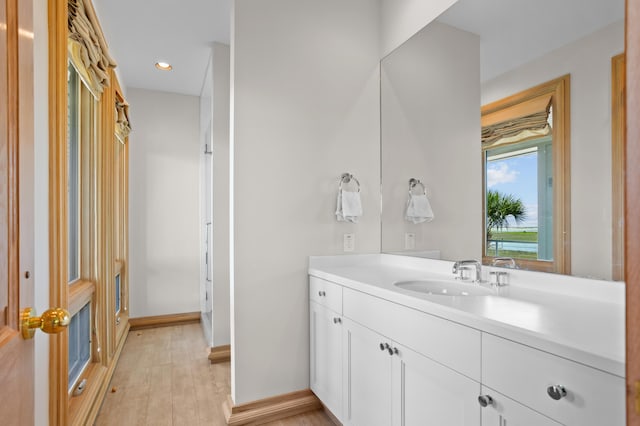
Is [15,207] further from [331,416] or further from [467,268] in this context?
[331,416]

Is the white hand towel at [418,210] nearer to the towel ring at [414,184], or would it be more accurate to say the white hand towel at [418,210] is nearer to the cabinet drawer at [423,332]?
the towel ring at [414,184]

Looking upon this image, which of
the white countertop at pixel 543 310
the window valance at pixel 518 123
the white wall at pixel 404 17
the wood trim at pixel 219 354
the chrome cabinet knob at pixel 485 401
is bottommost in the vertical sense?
the wood trim at pixel 219 354

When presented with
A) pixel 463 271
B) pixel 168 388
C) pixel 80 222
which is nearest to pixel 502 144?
pixel 463 271

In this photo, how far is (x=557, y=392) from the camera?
78cm

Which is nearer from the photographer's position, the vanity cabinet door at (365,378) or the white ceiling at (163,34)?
the vanity cabinet door at (365,378)

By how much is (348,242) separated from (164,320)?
2.67 metres

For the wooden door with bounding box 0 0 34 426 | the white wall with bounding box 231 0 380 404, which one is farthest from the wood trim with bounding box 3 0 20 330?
the white wall with bounding box 231 0 380 404

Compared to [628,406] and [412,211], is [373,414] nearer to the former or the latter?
[412,211]

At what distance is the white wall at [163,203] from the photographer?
12.3 ft

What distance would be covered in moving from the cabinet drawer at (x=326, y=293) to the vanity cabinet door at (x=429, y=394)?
47cm

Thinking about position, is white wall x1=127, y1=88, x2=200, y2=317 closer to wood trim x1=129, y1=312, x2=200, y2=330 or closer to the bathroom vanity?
wood trim x1=129, y1=312, x2=200, y2=330

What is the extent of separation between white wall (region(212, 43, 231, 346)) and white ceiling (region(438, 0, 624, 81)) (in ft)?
5.93

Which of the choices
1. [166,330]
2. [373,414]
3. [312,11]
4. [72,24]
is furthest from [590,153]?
[166,330]

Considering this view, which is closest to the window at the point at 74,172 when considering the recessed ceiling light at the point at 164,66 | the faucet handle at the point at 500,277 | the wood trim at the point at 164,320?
the recessed ceiling light at the point at 164,66
